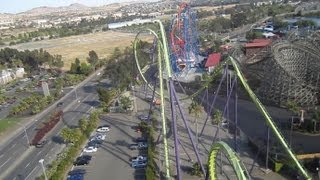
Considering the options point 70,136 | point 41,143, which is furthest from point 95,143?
point 41,143

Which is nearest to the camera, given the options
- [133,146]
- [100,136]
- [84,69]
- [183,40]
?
[133,146]

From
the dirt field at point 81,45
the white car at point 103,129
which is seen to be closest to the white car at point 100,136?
the white car at point 103,129

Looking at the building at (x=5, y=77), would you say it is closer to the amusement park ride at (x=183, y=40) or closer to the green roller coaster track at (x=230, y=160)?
the amusement park ride at (x=183, y=40)

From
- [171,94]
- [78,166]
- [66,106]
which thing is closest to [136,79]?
[66,106]

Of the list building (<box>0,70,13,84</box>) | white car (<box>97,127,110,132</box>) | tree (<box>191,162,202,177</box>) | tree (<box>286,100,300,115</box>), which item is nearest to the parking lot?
white car (<box>97,127,110,132</box>)

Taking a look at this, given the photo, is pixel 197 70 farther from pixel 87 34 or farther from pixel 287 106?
pixel 87 34

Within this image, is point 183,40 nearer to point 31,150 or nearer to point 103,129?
point 103,129
